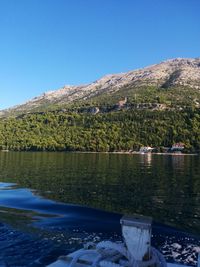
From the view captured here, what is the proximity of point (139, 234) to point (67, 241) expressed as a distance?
34.8 feet

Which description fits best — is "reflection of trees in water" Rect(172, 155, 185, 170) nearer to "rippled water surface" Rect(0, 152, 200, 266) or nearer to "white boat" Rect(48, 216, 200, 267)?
"rippled water surface" Rect(0, 152, 200, 266)

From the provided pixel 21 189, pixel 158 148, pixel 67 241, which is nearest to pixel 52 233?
pixel 67 241

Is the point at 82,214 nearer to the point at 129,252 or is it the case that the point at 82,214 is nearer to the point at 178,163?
the point at 129,252

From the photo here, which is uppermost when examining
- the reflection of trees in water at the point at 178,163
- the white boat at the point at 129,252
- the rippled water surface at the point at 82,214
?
the reflection of trees in water at the point at 178,163

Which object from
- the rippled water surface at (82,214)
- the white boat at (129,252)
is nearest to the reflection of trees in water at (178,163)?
the rippled water surface at (82,214)

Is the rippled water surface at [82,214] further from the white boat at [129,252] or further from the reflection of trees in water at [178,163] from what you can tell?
the reflection of trees in water at [178,163]

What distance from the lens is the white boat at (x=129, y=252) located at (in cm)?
1251

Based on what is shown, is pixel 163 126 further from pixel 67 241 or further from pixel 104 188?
pixel 67 241

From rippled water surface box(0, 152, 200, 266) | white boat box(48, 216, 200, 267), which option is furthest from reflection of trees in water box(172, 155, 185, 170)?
white boat box(48, 216, 200, 267)

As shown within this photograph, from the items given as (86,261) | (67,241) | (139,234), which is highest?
(139,234)

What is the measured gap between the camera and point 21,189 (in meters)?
45.8

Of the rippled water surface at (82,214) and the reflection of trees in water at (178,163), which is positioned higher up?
the reflection of trees in water at (178,163)

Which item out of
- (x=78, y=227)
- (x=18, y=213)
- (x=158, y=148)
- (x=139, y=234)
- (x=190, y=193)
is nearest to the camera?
(x=139, y=234)

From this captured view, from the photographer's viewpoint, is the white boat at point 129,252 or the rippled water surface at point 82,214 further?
the rippled water surface at point 82,214
